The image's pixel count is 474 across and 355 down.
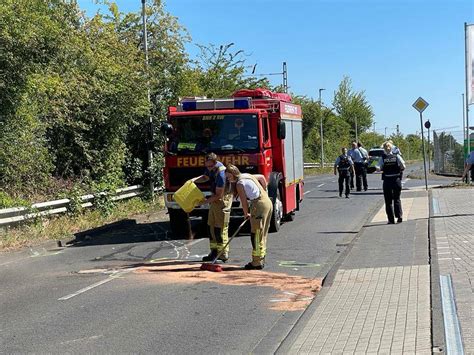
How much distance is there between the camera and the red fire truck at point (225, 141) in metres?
13.0

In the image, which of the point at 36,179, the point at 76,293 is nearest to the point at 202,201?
the point at 76,293

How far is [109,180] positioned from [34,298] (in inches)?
387

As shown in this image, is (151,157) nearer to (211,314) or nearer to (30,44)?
(30,44)

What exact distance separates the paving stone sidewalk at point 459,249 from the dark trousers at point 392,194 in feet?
2.66

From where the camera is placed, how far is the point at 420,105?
21.4 metres

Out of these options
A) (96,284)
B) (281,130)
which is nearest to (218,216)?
(96,284)

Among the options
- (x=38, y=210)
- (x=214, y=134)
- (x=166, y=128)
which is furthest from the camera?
(x=38, y=210)

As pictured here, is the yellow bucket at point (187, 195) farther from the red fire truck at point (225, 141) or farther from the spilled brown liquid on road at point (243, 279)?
the red fire truck at point (225, 141)

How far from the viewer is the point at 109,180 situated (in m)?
17.7

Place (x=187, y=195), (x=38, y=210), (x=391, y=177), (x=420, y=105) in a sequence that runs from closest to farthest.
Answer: (x=187, y=195)
(x=391, y=177)
(x=38, y=210)
(x=420, y=105)

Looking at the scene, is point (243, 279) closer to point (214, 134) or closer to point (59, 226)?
point (214, 134)

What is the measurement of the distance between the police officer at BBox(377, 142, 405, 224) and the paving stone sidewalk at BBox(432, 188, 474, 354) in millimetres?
882

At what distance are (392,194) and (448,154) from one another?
82.5ft

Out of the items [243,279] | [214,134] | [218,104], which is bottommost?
[243,279]
